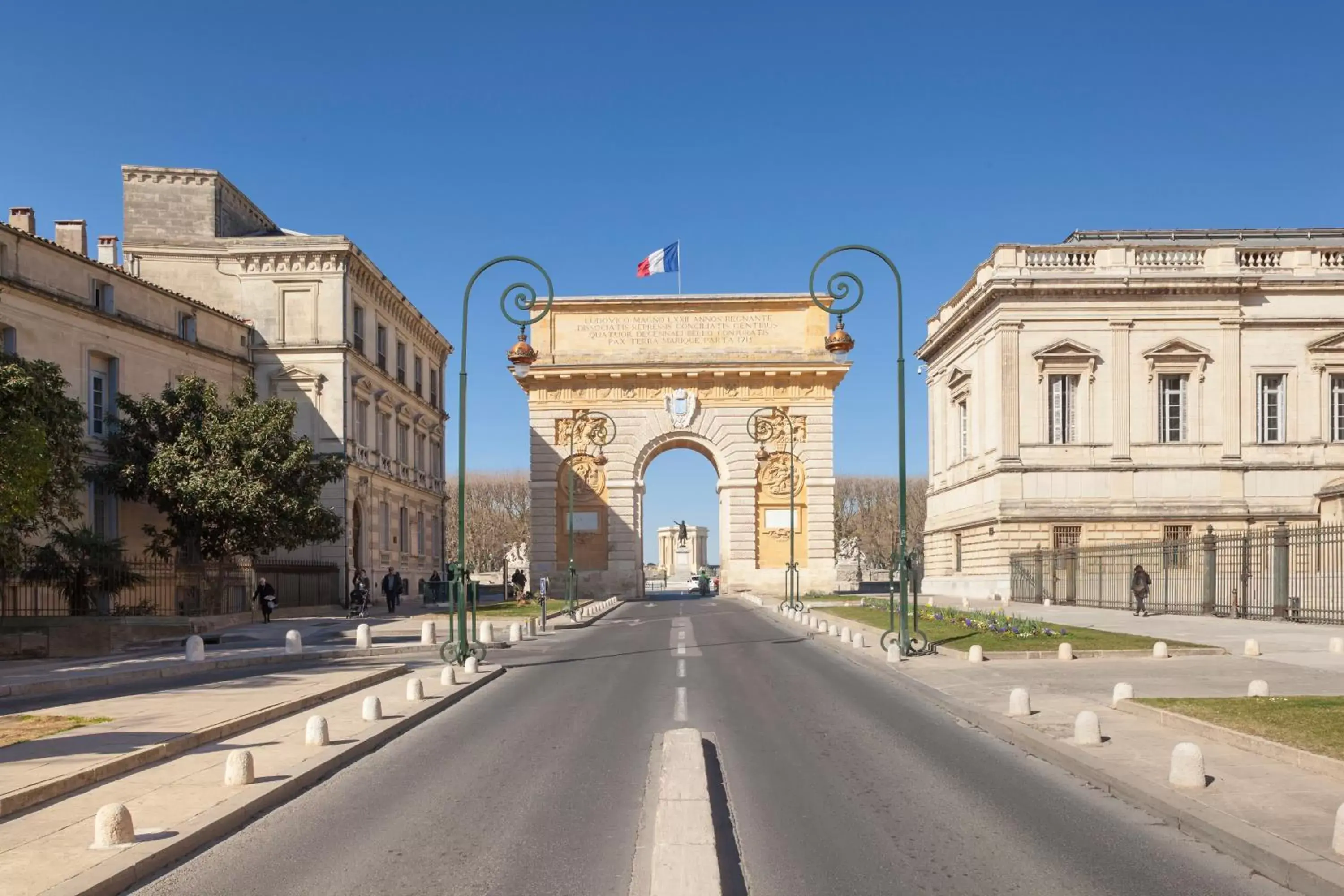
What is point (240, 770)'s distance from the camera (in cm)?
941

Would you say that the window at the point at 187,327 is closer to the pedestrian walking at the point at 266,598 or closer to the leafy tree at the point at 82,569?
the pedestrian walking at the point at 266,598

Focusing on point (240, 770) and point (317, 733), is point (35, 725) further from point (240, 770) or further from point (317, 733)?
point (240, 770)

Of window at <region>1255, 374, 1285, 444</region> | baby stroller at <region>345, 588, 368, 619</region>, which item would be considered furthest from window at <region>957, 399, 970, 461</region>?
baby stroller at <region>345, 588, 368, 619</region>

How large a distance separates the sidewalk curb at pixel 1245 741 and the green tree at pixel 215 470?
1073 inches

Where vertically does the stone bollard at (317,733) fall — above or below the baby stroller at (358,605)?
above

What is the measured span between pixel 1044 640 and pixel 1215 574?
1316 cm

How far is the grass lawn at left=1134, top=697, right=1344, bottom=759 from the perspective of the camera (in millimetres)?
9945

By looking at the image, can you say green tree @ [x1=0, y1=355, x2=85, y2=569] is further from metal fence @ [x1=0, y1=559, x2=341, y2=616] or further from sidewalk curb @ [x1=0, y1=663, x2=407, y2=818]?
sidewalk curb @ [x1=0, y1=663, x2=407, y2=818]

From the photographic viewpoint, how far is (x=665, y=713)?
14.0 m

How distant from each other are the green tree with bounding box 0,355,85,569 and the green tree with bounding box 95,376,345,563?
528 cm

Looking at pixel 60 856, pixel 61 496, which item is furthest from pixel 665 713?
pixel 61 496

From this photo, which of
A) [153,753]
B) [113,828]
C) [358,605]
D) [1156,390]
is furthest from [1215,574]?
[113,828]

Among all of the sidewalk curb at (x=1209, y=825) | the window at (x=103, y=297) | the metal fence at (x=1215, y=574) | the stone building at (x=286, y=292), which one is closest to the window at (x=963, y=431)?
the metal fence at (x=1215, y=574)

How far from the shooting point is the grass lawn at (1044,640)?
21.0 meters
